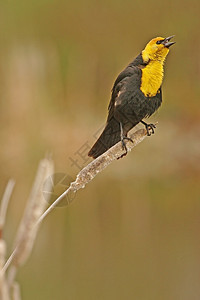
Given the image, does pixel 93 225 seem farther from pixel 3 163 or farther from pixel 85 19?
pixel 85 19

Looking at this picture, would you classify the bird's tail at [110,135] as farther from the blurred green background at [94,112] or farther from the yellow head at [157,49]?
the blurred green background at [94,112]

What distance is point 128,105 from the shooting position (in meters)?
0.66

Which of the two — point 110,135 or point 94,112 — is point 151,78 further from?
point 94,112

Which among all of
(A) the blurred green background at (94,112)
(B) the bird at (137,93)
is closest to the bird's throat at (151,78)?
(B) the bird at (137,93)

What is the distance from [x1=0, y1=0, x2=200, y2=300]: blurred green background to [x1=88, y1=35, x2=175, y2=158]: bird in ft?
3.80

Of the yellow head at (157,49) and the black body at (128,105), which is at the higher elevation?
the yellow head at (157,49)

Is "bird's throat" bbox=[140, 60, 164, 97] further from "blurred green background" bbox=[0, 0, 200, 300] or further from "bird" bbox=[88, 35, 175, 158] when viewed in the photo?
"blurred green background" bbox=[0, 0, 200, 300]

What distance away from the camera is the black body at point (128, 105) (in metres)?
0.67

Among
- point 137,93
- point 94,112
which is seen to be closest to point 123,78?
point 137,93

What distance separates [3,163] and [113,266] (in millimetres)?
717

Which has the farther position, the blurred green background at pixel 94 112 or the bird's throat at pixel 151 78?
the blurred green background at pixel 94 112

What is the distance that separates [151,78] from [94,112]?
162 cm

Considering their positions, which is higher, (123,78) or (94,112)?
(94,112)

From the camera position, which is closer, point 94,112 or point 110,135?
point 110,135
